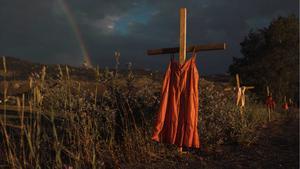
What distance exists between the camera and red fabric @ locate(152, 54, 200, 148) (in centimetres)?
683

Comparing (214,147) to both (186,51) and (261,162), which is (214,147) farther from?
(186,51)

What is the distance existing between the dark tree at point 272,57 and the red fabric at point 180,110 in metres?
22.7

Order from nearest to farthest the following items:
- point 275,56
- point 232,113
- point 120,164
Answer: point 120,164
point 232,113
point 275,56

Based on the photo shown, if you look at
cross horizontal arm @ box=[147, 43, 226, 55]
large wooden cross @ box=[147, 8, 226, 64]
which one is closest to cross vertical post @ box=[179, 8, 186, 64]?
large wooden cross @ box=[147, 8, 226, 64]

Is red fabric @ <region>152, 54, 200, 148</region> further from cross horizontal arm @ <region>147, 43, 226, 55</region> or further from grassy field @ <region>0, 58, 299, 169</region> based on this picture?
grassy field @ <region>0, 58, 299, 169</region>

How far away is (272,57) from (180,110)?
2363 centimetres

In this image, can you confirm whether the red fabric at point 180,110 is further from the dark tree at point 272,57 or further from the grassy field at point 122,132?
the dark tree at point 272,57

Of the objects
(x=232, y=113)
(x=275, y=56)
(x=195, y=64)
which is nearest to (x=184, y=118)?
(x=195, y=64)

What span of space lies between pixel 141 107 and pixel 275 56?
897 inches

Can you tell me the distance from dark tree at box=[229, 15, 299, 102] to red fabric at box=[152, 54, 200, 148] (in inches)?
892

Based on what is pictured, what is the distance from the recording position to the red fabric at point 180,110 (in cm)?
683

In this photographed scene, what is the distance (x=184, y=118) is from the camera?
6898 mm

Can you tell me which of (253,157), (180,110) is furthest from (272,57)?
(180,110)

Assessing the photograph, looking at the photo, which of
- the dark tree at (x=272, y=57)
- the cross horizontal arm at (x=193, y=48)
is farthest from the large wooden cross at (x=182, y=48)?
the dark tree at (x=272, y=57)
